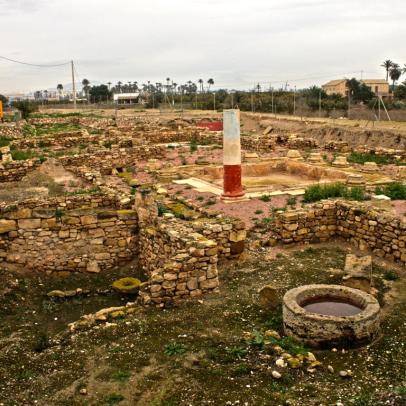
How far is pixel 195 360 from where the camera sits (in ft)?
20.4

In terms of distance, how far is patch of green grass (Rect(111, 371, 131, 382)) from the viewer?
19.4ft

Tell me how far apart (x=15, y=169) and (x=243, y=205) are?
1002 centimetres

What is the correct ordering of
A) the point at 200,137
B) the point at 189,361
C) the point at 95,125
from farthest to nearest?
the point at 95,125 → the point at 200,137 → the point at 189,361

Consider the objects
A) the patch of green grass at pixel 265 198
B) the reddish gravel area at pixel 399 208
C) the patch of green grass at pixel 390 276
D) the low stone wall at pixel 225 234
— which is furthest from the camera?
the patch of green grass at pixel 265 198

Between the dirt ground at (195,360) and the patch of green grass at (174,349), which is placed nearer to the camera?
the dirt ground at (195,360)

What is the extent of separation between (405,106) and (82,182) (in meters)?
38.2

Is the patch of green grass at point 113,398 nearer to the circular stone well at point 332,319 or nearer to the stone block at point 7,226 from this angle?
the circular stone well at point 332,319

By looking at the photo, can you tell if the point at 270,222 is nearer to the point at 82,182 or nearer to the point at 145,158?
the point at 82,182

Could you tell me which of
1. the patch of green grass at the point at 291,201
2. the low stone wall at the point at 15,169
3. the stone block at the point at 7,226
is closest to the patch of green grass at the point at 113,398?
the stone block at the point at 7,226

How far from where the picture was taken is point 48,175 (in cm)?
1853

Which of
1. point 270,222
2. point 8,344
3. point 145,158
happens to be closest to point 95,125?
point 145,158

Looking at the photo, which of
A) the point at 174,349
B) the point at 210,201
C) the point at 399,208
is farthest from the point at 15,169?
the point at 174,349

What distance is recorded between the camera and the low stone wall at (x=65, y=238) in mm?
10781

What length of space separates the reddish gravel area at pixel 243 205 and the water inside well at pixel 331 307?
14.8 feet
